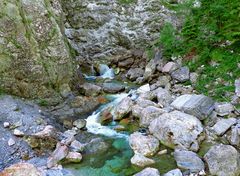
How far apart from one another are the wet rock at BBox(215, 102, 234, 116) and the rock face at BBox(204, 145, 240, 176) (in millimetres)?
1621

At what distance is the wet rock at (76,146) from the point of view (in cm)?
774

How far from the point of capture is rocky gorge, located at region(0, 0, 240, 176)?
7.07 m

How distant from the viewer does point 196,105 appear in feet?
27.4

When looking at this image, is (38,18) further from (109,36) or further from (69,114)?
(109,36)

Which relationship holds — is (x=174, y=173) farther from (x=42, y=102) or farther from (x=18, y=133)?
(x=42, y=102)

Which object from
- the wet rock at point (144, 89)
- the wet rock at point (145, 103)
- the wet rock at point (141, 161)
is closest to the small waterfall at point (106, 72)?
the wet rock at point (144, 89)

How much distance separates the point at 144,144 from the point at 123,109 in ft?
6.20

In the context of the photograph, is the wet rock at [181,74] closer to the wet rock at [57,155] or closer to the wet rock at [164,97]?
the wet rock at [164,97]

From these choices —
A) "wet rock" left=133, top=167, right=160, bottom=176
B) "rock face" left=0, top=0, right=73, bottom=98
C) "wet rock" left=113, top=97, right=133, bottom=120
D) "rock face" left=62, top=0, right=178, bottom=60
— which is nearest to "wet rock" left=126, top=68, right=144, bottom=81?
"rock face" left=62, top=0, right=178, bottom=60

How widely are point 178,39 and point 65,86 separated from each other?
4544 millimetres

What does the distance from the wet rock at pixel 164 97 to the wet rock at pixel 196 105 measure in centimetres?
39

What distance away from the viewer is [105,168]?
7.13 meters

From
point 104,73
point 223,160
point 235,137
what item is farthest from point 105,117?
point 104,73

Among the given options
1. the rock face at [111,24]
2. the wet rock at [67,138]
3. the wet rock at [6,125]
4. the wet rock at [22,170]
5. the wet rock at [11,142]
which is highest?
the rock face at [111,24]
